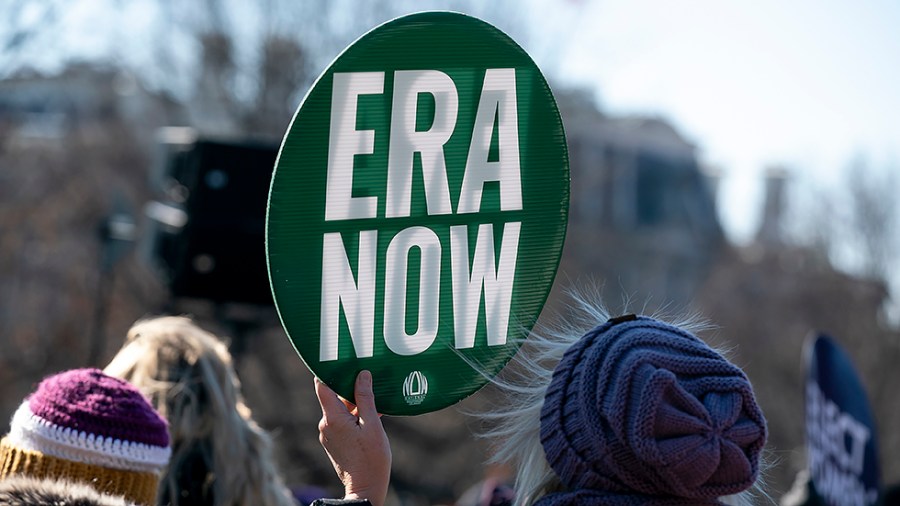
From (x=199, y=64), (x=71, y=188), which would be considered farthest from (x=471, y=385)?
(x=71, y=188)

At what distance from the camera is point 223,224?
636cm

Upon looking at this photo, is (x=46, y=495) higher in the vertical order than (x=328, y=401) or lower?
lower

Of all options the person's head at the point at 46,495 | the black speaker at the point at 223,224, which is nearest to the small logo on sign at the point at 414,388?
the person's head at the point at 46,495

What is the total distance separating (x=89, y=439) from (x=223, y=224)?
406cm

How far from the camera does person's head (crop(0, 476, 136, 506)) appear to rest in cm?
186

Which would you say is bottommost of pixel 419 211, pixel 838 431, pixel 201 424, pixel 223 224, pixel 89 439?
pixel 838 431

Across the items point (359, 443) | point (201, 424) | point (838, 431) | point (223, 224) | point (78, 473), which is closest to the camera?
point (359, 443)

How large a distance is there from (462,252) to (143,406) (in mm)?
892

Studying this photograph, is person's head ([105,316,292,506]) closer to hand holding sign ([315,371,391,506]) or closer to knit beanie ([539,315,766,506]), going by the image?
hand holding sign ([315,371,391,506])

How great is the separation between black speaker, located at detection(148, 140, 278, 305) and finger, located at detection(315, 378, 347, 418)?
14.1 ft

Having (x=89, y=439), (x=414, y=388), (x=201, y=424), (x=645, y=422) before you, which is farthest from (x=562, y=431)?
(x=201, y=424)

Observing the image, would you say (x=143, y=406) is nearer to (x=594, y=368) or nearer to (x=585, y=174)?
(x=594, y=368)

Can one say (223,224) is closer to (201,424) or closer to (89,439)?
(201,424)

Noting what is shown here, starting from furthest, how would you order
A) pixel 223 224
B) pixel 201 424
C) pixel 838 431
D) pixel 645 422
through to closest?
pixel 223 224 → pixel 838 431 → pixel 201 424 → pixel 645 422
